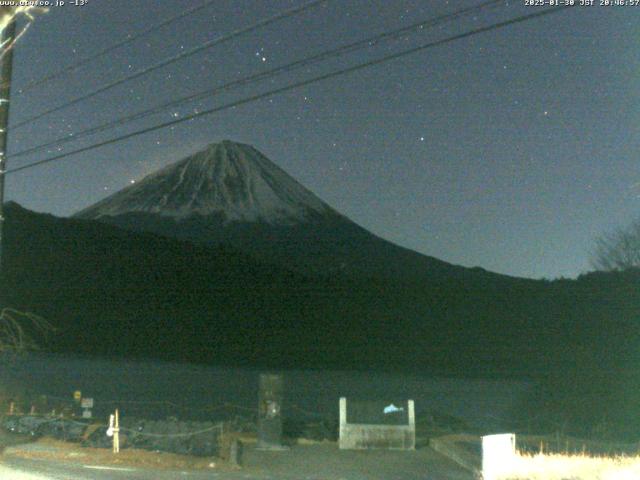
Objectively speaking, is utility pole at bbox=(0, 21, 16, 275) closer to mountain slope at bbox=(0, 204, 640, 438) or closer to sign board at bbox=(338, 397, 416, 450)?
sign board at bbox=(338, 397, 416, 450)

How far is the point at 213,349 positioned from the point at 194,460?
71.6m

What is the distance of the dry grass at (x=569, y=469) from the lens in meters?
12.7

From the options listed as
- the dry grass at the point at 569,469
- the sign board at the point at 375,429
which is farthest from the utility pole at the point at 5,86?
the dry grass at the point at 569,469

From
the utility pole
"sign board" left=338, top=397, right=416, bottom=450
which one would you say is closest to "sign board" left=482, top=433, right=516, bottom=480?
"sign board" left=338, top=397, right=416, bottom=450

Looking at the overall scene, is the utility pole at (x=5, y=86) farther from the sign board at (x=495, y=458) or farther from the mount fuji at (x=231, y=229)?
the mount fuji at (x=231, y=229)

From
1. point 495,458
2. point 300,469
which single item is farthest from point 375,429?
point 495,458

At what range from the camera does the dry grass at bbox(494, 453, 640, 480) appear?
41.5 feet

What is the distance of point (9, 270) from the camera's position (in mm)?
95562

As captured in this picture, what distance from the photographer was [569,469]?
1354 centimetres

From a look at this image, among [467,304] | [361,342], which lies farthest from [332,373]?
[467,304]

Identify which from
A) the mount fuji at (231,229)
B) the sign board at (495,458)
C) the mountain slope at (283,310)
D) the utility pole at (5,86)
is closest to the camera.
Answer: the sign board at (495,458)

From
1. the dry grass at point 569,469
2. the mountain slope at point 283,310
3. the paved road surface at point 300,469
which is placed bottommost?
the paved road surface at point 300,469

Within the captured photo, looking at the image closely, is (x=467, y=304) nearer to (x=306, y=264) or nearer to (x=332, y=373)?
(x=332, y=373)

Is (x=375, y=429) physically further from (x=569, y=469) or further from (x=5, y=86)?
(x=5, y=86)
